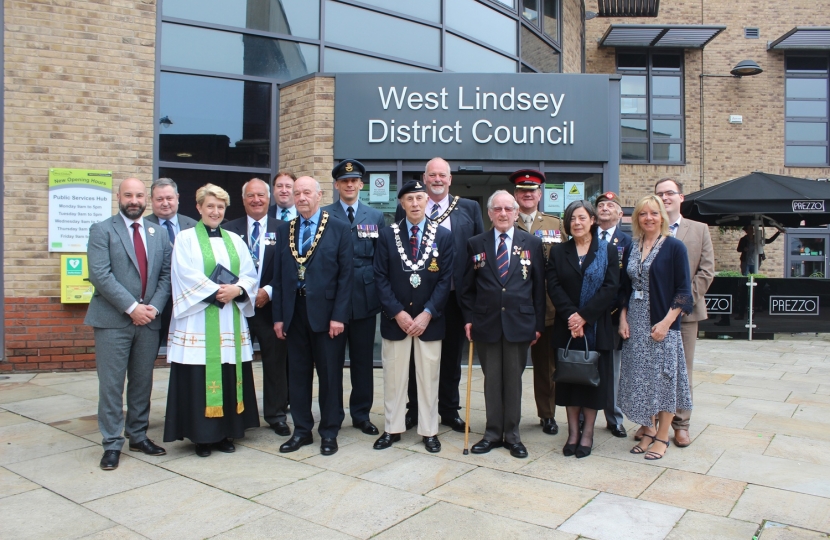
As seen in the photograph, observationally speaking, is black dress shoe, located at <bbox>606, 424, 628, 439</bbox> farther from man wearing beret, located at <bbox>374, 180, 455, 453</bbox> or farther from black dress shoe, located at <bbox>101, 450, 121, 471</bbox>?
black dress shoe, located at <bbox>101, 450, 121, 471</bbox>

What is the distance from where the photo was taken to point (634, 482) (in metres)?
3.93

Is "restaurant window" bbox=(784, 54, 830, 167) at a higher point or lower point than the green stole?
higher

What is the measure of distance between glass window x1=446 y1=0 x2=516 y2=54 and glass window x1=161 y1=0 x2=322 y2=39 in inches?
79.3

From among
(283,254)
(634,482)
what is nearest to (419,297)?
(283,254)

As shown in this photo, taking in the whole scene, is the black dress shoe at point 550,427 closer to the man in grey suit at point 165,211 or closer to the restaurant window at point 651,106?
the man in grey suit at point 165,211

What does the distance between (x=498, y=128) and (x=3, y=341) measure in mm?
6093

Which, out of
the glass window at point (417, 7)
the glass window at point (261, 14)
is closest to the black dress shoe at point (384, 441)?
the glass window at point (261, 14)

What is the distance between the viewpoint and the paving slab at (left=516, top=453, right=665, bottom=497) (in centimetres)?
385

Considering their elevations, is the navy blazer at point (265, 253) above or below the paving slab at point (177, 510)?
above

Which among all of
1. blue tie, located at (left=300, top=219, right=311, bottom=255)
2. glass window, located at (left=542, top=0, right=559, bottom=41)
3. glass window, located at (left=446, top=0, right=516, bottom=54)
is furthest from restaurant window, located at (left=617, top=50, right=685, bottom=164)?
blue tie, located at (left=300, top=219, right=311, bottom=255)

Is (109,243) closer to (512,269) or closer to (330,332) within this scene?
(330,332)

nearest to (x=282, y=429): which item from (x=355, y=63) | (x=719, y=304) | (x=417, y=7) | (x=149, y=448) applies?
(x=149, y=448)

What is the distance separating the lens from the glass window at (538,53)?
10297 mm

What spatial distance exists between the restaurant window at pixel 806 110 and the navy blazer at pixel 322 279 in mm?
15355
